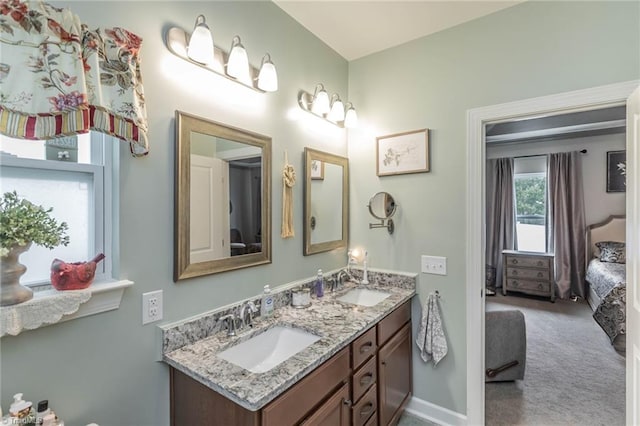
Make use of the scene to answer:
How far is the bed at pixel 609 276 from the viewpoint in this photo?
10.3 ft

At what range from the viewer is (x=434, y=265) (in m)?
2.16

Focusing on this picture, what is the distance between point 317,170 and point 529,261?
441 cm

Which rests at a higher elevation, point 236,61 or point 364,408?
point 236,61

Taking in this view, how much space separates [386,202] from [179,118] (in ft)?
5.10

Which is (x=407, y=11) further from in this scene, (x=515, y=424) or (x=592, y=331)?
(x=592, y=331)

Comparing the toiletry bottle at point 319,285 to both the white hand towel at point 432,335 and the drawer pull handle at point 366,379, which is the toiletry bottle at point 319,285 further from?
the white hand towel at point 432,335

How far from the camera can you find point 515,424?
2.12 meters

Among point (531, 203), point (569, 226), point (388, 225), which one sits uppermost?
point (531, 203)

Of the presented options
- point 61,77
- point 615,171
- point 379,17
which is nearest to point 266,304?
point 61,77

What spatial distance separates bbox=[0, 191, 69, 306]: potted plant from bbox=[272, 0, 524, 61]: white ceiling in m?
1.72

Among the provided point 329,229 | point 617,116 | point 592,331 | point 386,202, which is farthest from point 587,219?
point 329,229

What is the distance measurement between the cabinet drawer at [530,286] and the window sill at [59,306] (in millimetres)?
5535

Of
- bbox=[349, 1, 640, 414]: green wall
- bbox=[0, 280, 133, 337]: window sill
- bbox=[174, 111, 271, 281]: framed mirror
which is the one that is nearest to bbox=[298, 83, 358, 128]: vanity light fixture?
bbox=[349, 1, 640, 414]: green wall

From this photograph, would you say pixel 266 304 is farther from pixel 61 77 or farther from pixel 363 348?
pixel 61 77
